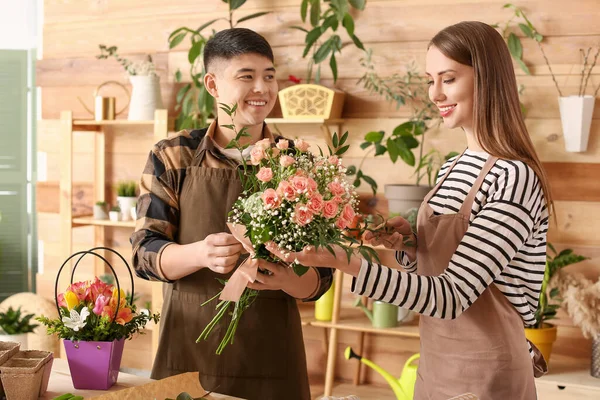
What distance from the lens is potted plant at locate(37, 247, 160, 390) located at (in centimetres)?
169

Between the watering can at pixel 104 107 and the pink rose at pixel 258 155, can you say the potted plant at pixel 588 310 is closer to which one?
the pink rose at pixel 258 155

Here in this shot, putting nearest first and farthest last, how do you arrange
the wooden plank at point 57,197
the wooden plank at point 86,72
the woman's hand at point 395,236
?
the woman's hand at point 395,236 < the wooden plank at point 86,72 < the wooden plank at point 57,197

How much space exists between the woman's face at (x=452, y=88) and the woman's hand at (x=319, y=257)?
0.41 m

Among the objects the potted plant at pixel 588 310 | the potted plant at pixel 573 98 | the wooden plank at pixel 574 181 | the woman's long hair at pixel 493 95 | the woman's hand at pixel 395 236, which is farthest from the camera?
the wooden plank at pixel 574 181

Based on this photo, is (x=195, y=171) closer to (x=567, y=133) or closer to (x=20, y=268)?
(x=567, y=133)

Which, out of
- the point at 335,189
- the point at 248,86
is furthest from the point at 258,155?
the point at 248,86

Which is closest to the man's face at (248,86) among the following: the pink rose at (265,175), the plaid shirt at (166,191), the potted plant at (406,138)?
the plaid shirt at (166,191)

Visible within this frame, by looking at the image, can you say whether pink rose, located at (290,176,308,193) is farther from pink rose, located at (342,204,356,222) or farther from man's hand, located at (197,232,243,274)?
man's hand, located at (197,232,243,274)

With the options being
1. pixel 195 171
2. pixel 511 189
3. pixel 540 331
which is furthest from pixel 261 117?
pixel 540 331

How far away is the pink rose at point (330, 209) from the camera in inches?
57.2

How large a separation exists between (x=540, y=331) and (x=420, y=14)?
150cm

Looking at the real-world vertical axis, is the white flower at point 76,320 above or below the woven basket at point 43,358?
above

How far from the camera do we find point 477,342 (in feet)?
5.66

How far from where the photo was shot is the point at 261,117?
6.38 feet
